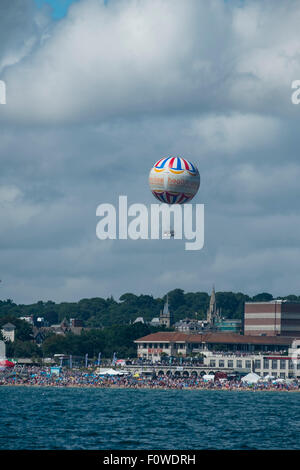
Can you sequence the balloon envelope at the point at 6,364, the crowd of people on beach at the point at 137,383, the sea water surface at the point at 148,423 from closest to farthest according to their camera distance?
the sea water surface at the point at 148,423 < the crowd of people on beach at the point at 137,383 < the balloon envelope at the point at 6,364

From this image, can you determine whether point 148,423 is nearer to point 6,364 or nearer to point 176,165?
point 176,165

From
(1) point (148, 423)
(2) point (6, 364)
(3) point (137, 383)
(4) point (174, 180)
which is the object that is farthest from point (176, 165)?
(2) point (6, 364)

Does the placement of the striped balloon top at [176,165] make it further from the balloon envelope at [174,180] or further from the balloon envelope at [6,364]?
the balloon envelope at [6,364]

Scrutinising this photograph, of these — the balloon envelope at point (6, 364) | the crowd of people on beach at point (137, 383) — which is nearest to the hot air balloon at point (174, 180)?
the crowd of people on beach at point (137, 383)

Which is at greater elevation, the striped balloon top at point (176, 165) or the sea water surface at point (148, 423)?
the striped balloon top at point (176, 165)

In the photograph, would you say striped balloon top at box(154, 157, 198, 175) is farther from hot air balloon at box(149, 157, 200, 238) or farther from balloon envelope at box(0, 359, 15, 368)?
balloon envelope at box(0, 359, 15, 368)
